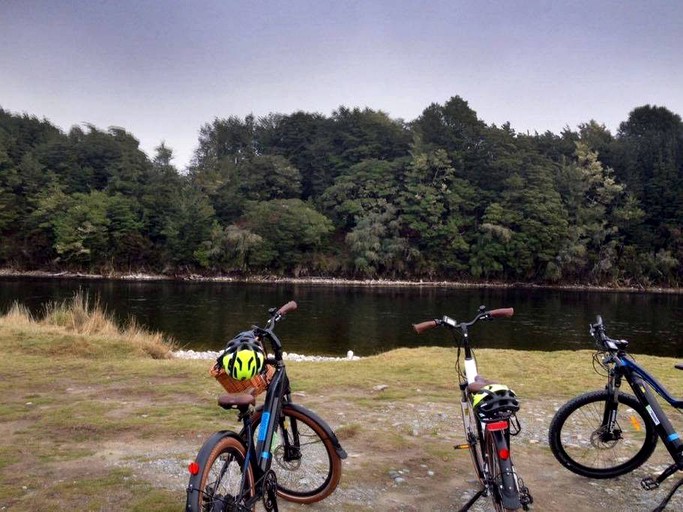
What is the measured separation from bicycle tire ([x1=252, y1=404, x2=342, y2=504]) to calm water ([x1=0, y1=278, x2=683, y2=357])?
1290 cm

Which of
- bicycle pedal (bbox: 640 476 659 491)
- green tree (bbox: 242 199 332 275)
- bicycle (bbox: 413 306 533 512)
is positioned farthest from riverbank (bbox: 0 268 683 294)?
bicycle (bbox: 413 306 533 512)

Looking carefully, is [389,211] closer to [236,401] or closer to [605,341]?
[605,341]

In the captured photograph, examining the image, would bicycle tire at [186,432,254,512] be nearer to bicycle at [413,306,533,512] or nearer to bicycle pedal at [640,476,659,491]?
bicycle at [413,306,533,512]

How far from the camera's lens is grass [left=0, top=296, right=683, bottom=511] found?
3.73 m

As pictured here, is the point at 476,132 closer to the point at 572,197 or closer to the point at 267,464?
the point at 572,197

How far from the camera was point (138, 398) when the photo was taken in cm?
624

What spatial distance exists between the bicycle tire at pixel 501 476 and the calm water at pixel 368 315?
44.8ft

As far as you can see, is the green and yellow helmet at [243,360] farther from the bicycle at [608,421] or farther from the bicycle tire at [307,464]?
the bicycle at [608,421]

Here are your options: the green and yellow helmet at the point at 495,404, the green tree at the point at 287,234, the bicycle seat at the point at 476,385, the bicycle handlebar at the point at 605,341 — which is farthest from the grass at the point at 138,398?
the green tree at the point at 287,234

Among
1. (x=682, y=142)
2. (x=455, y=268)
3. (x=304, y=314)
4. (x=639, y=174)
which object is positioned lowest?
(x=304, y=314)

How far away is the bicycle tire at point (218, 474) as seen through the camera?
7.98ft

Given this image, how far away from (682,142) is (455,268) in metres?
29.0

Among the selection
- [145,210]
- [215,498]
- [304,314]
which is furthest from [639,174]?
[215,498]

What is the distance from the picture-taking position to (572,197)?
51.1 metres
